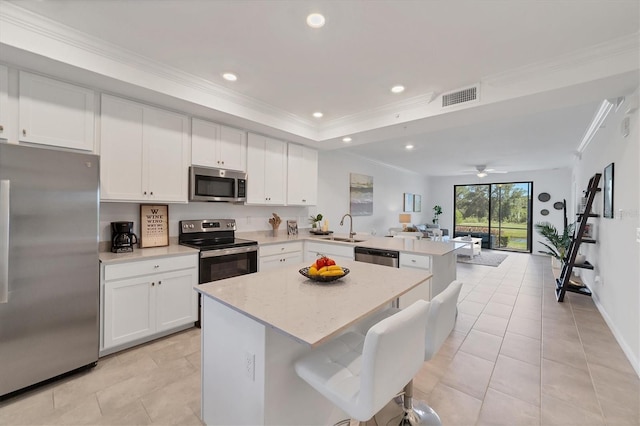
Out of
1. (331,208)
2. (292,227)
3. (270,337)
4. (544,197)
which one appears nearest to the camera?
(270,337)

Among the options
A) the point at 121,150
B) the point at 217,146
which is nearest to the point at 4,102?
the point at 121,150

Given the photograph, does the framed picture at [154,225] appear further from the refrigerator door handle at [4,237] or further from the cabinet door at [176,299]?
the refrigerator door handle at [4,237]

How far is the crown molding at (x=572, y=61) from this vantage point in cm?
204

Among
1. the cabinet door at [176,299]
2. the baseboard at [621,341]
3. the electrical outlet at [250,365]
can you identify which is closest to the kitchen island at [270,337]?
the electrical outlet at [250,365]

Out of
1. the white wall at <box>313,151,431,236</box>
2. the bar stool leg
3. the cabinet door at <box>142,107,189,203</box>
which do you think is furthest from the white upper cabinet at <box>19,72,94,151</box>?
the white wall at <box>313,151,431,236</box>

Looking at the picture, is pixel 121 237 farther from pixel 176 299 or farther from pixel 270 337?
pixel 270 337

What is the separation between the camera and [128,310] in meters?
2.44

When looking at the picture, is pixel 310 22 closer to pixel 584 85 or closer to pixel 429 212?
pixel 584 85

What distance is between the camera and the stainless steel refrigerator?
1823 millimetres

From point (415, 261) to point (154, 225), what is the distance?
2.92 m

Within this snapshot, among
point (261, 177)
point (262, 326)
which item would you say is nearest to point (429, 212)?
point (261, 177)

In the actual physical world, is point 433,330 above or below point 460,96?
below

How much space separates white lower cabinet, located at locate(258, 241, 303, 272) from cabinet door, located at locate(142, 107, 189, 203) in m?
1.17

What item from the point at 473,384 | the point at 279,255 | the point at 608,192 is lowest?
the point at 473,384
